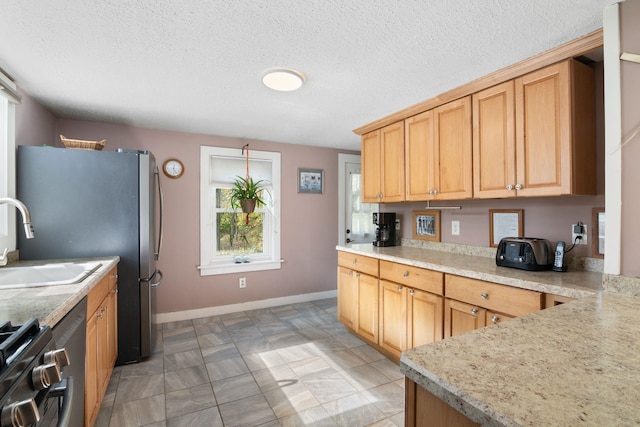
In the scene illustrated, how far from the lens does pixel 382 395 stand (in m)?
2.09

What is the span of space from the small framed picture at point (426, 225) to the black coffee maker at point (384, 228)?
0.23 meters

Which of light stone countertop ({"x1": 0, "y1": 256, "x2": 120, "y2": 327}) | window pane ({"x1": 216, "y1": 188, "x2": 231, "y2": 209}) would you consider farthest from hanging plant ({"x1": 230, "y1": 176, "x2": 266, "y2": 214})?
light stone countertop ({"x1": 0, "y1": 256, "x2": 120, "y2": 327})

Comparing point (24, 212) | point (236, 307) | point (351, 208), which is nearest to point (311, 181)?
point (351, 208)

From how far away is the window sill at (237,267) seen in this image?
3615mm

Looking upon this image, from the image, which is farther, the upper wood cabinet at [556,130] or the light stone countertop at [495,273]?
the upper wood cabinet at [556,130]

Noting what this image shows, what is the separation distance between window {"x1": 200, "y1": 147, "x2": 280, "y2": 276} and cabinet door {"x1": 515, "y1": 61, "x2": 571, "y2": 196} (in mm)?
2723

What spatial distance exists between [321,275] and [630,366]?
3701 mm

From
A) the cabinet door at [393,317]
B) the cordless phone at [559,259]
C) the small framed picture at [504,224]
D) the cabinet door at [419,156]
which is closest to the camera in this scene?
the cordless phone at [559,259]

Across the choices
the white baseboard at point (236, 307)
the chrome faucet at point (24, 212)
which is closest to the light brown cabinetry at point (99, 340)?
the chrome faucet at point (24, 212)

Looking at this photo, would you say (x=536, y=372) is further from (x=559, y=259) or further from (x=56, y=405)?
(x=559, y=259)

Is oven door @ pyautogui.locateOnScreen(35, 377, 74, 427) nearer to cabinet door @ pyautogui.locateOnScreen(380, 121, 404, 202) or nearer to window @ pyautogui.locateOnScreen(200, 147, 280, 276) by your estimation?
cabinet door @ pyautogui.locateOnScreen(380, 121, 404, 202)

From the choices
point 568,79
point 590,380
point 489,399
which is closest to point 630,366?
point 590,380

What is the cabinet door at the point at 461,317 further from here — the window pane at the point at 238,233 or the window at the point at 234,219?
the window pane at the point at 238,233

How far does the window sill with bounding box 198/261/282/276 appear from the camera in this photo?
3.62m
